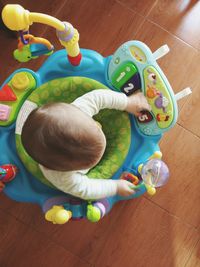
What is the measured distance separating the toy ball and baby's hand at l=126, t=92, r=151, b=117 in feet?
0.40

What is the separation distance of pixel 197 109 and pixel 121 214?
0.39 meters

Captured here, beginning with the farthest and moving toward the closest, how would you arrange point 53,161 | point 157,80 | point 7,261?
point 7,261
point 157,80
point 53,161

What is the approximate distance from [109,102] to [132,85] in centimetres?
8

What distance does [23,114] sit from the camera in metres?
0.74

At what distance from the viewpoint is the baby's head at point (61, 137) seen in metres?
0.52

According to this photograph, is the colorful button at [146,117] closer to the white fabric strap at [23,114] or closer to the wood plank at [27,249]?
the white fabric strap at [23,114]

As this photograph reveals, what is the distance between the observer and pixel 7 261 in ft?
3.14

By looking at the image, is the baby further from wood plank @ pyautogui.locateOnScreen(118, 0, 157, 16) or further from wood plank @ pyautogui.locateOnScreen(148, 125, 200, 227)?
wood plank @ pyautogui.locateOnScreen(118, 0, 157, 16)

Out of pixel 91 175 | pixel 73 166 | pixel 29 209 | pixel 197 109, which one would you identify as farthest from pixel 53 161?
pixel 197 109

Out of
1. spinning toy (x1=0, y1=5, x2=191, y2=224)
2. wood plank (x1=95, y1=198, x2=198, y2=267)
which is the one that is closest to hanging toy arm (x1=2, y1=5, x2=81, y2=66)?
spinning toy (x1=0, y1=5, x2=191, y2=224)

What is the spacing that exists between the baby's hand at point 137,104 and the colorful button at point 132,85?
0.02 m

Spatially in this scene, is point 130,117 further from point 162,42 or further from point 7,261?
point 7,261

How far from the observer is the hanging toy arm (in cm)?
53

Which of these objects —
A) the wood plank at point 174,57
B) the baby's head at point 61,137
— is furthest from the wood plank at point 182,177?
the baby's head at point 61,137
